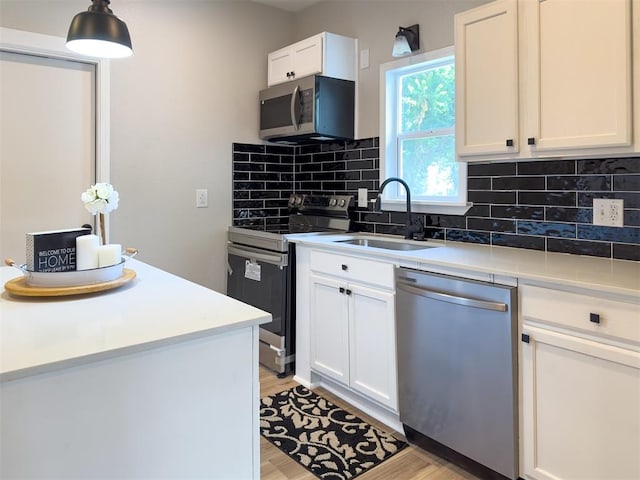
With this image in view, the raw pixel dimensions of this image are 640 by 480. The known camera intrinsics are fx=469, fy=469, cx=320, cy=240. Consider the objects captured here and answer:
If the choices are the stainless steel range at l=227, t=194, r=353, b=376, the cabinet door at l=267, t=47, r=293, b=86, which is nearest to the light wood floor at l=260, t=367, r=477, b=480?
the stainless steel range at l=227, t=194, r=353, b=376

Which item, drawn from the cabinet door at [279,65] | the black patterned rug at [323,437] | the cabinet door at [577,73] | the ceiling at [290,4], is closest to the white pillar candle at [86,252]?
the black patterned rug at [323,437]

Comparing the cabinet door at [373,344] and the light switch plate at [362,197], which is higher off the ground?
the light switch plate at [362,197]

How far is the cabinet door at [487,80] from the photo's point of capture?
2.04m

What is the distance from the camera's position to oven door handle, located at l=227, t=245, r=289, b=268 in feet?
9.69

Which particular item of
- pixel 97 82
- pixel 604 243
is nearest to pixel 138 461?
pixel 604 243

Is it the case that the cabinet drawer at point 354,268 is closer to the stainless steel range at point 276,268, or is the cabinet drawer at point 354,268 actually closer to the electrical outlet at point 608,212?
the stainless steel range at point 276,268

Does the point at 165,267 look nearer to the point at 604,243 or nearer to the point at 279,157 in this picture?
the point at 279,157

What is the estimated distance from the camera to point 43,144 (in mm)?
2787

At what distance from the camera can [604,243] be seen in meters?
2.08

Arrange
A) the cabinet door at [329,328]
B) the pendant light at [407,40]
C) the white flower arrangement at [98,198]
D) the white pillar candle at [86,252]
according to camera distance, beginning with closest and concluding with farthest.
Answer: the white pillar candle at [86,252] → the white flower arrangement at [98,198] → the cabinet door at [329,328] → the pendant light at [407,40]

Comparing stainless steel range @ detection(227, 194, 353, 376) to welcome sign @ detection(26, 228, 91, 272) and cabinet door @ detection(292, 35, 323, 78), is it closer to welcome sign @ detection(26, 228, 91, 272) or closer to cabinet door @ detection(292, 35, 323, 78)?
cabinet door @ detection(292, 35, 323, 78)

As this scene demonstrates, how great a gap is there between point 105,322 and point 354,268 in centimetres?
149

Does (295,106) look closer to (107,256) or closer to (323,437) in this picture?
(107,256)

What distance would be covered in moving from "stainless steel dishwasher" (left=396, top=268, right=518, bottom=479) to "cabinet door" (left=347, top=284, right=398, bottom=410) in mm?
66
